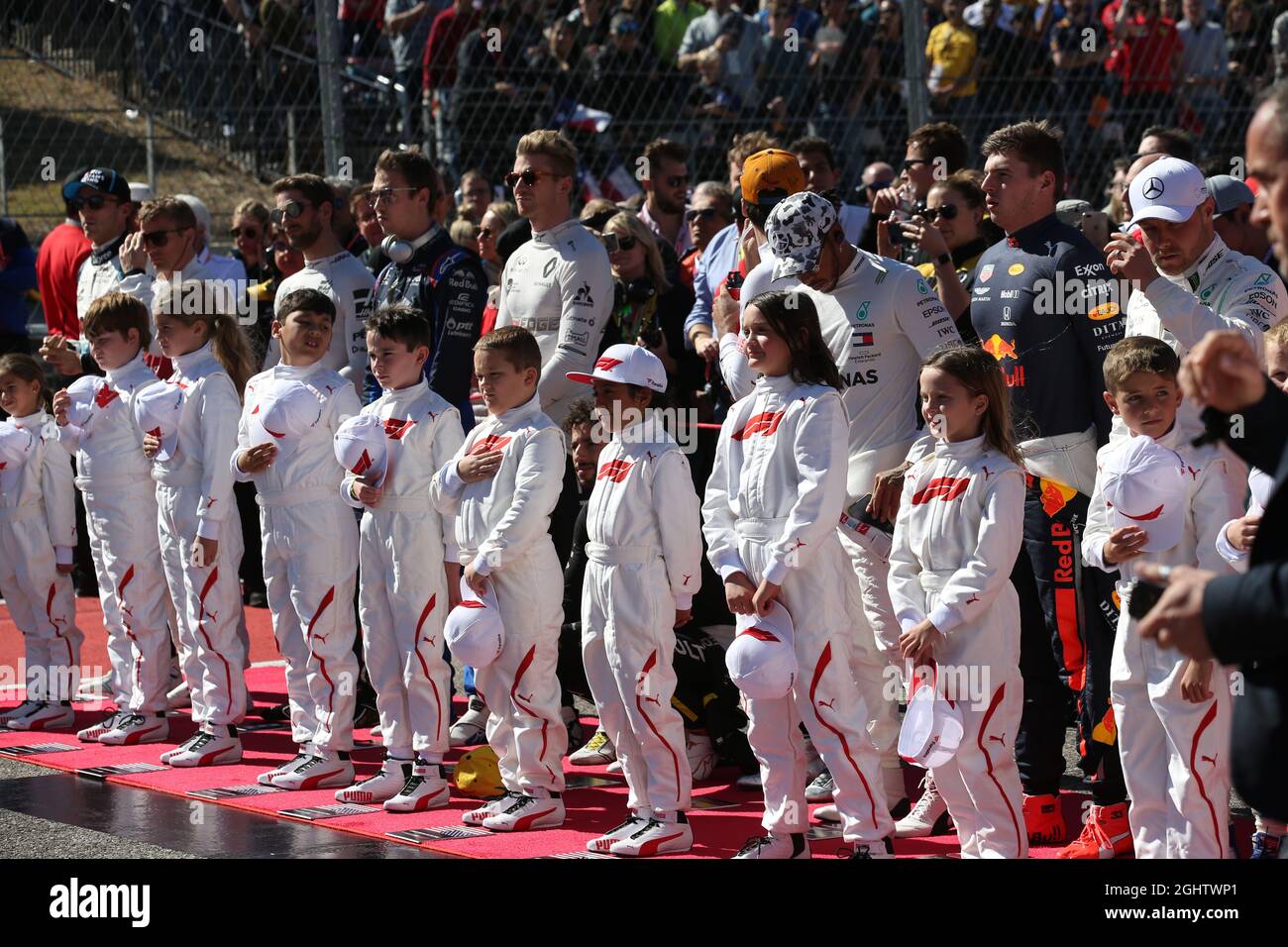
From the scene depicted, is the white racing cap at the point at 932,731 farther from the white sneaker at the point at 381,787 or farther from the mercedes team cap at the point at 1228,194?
the mercedes team cap at the point at 1228,194

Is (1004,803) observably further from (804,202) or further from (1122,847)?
(804,202)

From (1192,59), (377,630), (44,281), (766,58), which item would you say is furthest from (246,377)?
(1192,59)

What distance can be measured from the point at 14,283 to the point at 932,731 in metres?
6.77

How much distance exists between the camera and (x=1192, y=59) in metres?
11.4

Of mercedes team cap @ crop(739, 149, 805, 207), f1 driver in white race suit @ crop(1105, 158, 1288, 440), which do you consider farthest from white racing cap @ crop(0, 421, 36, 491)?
f1 driver in white race suit @ crop(1105, 158, 1288, 440)

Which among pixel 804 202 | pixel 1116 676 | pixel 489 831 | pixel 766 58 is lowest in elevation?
pixel 489 831

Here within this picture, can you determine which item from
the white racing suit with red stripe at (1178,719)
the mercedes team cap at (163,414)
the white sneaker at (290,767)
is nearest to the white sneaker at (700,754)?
the white sneaker at (290,767)

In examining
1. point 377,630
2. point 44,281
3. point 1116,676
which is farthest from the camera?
point 44,281

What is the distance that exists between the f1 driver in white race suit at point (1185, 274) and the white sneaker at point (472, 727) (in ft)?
10.7

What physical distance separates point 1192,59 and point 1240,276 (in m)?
6.70

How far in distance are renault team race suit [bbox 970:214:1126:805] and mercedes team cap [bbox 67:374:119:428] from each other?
3982 millimetres

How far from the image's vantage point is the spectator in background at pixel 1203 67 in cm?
1120

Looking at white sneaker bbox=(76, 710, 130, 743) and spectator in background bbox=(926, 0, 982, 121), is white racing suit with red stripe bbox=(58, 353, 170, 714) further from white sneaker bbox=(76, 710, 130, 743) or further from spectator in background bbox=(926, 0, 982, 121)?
spectator in background bbox=(926, 0, 982, 121)
